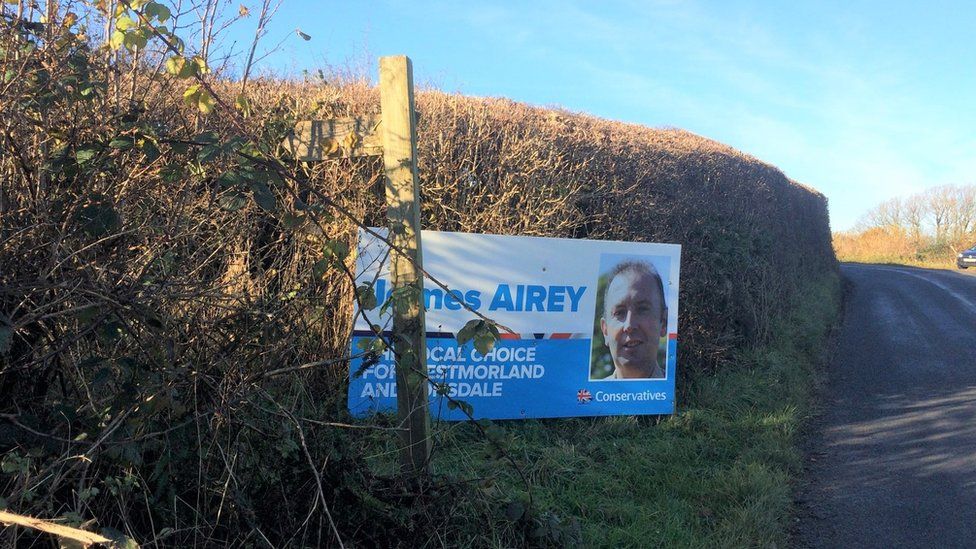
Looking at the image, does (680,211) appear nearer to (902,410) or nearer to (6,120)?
(902,410)

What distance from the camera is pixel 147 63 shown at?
3.15 metres

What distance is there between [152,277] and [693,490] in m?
3.87

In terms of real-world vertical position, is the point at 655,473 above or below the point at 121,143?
below

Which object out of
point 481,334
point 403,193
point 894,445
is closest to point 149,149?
point 403,193

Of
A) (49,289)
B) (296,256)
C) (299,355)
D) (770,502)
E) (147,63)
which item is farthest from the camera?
(770,502)

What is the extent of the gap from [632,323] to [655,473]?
146cm

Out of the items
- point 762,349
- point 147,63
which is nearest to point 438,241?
point 147,63

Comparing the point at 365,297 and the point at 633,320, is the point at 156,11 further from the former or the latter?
the point at 633,320

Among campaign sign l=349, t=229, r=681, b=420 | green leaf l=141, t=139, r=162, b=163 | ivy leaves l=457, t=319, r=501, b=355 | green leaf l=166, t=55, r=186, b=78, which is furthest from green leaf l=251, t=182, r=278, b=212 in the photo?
campaign sign l=349, t=229, r=681, b=420

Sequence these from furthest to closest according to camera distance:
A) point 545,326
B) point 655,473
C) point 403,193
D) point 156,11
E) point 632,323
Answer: point 632,323
point 545,326
point 655,473
point 403,193
point 156,11

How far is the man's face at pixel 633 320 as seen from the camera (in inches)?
239

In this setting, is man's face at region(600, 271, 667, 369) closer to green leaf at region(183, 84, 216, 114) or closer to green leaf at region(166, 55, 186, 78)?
green leaf at region(183, 84, 216, 114)

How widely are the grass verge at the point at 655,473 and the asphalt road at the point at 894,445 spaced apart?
30 centimetres

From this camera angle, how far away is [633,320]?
20.3ft
